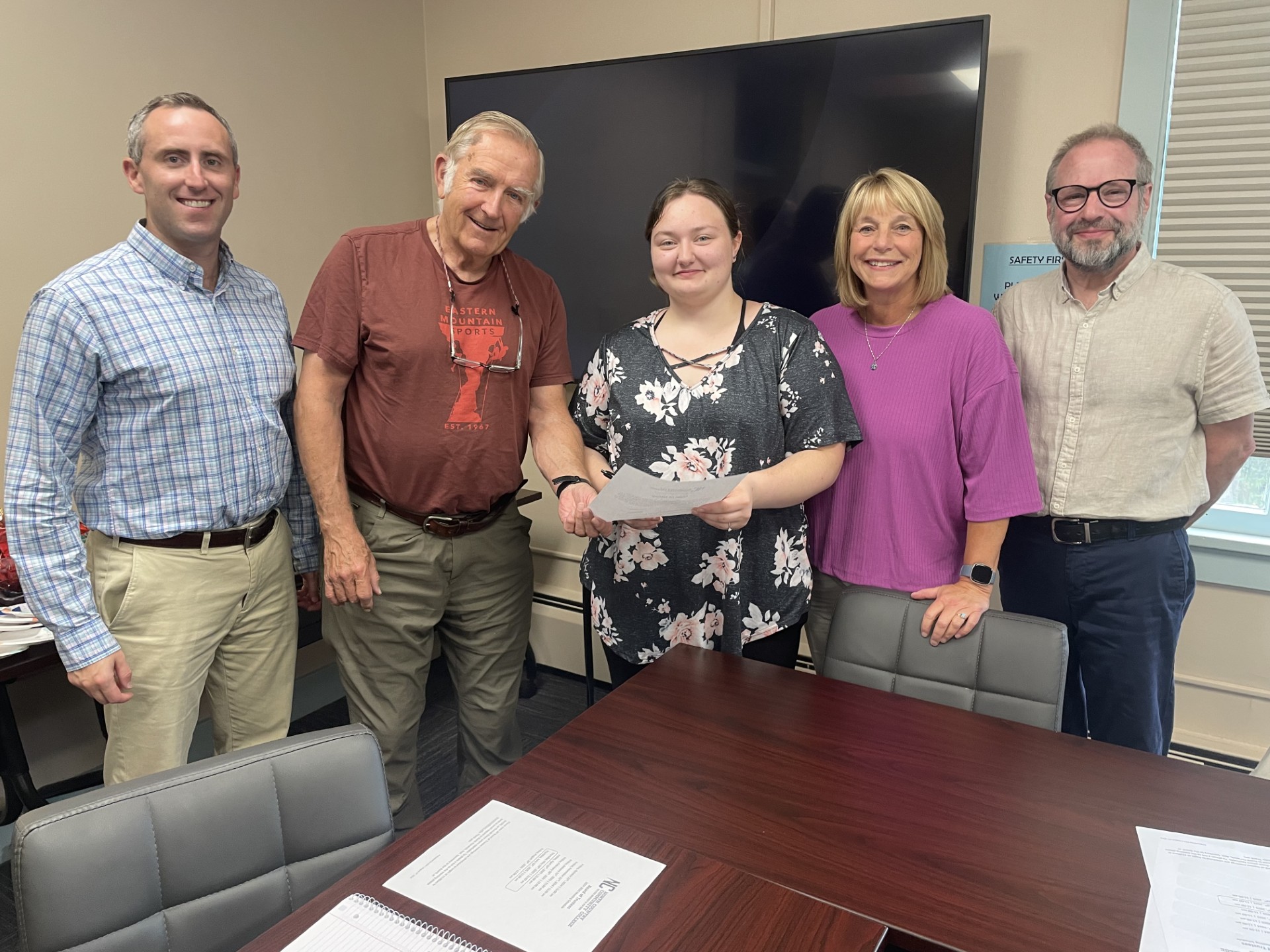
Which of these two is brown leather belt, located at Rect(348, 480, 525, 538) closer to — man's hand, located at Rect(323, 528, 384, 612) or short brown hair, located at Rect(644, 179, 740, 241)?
man's hand, located at Rect(323, 528, 384, 612)

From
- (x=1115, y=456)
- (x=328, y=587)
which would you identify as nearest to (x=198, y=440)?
(x=328, y=587)

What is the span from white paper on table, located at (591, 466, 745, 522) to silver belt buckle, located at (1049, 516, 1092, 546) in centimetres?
90

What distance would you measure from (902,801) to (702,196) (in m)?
1.15

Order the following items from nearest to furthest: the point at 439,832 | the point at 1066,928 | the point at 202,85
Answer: the point at 1066,928
the point at 439,832
the point at 202,85

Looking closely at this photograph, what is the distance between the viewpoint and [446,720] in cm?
304

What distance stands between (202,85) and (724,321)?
2025 millimetres

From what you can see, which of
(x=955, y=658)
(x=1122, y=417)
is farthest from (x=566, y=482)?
(x=1122, y=417)

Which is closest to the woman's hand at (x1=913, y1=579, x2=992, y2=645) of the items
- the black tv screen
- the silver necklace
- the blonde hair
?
the silver necklace

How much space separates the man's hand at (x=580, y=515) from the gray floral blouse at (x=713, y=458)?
8 centimetres

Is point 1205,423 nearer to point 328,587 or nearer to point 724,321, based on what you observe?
point 724,321

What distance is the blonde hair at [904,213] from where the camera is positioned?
1.70 metres

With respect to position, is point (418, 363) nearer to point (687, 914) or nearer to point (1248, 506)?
point (687, 914)

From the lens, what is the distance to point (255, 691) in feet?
5.99

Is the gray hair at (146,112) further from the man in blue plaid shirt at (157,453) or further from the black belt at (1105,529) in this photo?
the black belt at (1105,529)
